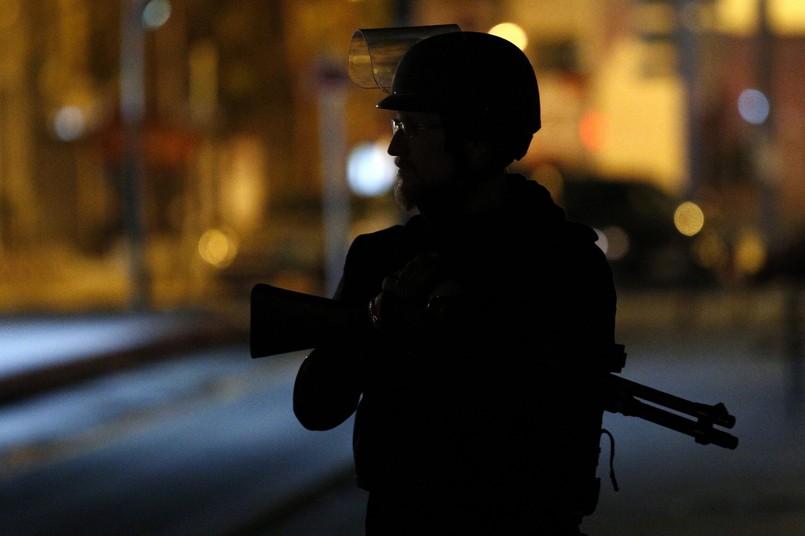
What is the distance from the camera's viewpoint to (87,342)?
18.8m

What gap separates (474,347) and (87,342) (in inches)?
651

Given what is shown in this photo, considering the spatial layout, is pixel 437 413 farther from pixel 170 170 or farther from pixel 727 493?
pixel 170 170

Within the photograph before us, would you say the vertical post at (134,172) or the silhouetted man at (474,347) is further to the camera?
the vertical post at (134,172)

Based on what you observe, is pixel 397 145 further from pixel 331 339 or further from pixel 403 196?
pixel 331 339

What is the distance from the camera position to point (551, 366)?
8.75ft

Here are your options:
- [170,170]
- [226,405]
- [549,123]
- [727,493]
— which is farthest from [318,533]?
[170,170]

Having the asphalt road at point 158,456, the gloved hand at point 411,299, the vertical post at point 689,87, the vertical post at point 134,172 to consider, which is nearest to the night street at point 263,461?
the asphalt road at point 158,456

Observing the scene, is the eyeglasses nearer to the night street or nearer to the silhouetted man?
the silhouetted man

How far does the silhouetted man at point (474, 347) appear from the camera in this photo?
270 cm

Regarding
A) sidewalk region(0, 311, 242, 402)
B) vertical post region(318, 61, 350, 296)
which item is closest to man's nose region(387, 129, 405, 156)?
vertical post region(318, 61, 350, 296)

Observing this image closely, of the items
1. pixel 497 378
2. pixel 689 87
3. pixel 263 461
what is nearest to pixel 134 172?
pixel 689 87

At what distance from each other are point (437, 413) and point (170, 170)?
43251 millimetres

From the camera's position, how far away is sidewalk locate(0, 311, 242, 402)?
15.6 m

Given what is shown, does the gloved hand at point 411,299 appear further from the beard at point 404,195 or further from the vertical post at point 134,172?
the vertical post at point 134,172
